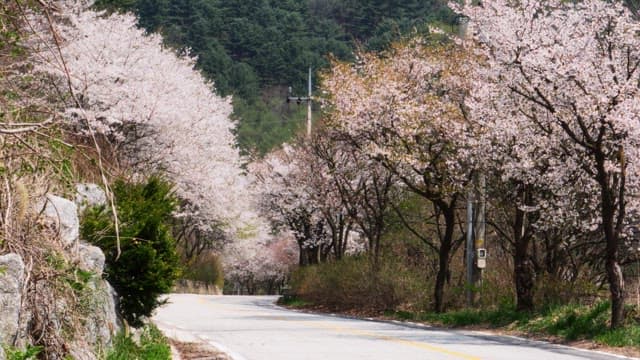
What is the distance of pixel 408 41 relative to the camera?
3272cm

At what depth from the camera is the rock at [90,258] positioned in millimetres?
10158

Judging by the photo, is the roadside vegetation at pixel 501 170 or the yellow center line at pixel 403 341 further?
the roadside vegetation at pixel 501 170

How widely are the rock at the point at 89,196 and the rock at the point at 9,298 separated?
453 centimetres

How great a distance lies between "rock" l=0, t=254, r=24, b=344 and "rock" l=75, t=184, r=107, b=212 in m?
4.53

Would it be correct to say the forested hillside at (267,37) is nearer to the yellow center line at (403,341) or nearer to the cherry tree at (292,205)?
the cherry tree at (292,205)

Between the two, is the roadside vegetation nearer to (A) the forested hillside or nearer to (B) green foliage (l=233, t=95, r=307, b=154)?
(B) green foliage (l=233, t=95, r=307, b=154)

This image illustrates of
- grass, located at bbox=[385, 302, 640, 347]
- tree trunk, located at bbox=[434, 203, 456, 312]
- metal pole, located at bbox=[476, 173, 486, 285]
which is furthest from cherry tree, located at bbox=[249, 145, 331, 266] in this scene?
grass, located at bbox=[385, 302, 640, 347]

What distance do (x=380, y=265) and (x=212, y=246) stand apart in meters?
32.5

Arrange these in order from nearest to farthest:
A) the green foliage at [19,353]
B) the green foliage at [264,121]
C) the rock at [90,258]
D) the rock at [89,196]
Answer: the green foliage at [19,353] → the rock at [90,258] → the rock at [89,196] → the green foliage at [264,121]

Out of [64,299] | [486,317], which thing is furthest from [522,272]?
[64,299]

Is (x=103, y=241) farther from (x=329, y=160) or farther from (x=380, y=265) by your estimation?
(x=329, y=160)

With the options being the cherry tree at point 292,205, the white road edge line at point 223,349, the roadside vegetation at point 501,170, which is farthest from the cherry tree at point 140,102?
the white road edge line at point 223,349

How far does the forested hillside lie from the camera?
9900cm

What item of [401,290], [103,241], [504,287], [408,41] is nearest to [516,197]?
[504,287]
